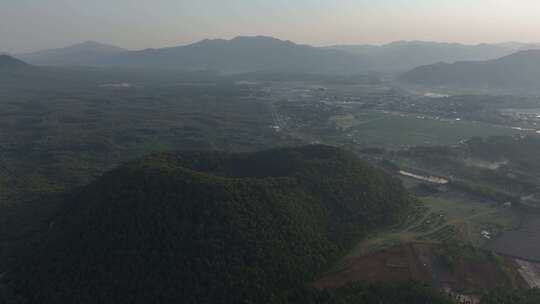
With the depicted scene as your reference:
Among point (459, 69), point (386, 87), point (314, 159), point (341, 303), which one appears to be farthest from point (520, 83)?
point (341, 303)

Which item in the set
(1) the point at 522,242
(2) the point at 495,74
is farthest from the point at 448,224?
(2) the point at 495,74

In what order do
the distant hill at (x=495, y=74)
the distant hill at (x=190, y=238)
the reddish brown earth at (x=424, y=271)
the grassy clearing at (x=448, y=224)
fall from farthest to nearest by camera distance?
the distant hill at (x=495, y=74) < the grassy clearing at (x=448, y=224) < the reddish brown earth at (x=424, y=271) < the distant hill at (x=190, y=238)

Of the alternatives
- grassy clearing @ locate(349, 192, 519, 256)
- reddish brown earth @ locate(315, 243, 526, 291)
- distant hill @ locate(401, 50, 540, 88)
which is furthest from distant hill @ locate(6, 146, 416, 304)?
distant hill @ locate(401, 50, 540, 88)

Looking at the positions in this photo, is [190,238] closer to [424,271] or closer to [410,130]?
[424,271]

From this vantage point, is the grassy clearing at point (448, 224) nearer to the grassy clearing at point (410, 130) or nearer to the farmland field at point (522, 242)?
the farmland field at point (522, 242)

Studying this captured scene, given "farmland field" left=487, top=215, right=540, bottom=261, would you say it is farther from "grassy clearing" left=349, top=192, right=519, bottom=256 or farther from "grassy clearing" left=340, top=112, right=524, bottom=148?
"grassy clearing" left=340, top=112, right=524, bottom=148

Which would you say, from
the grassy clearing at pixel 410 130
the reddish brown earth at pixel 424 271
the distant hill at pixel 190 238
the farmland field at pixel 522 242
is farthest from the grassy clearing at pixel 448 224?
the grassy clearing at pixel 410 130

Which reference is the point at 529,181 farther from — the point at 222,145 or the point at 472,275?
the point at 222,145
